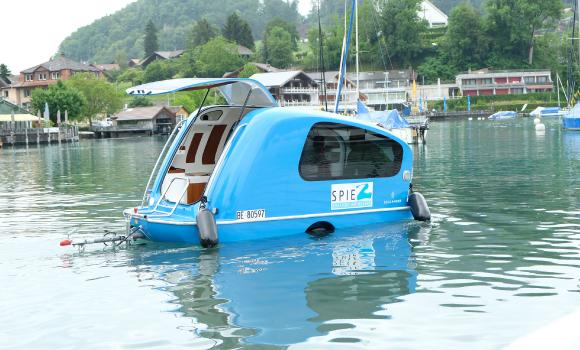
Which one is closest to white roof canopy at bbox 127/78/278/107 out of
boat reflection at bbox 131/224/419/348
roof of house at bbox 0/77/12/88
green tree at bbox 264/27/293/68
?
boat reflection at bbox 131/224/419/348

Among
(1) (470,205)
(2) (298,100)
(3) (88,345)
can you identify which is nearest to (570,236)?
(1) (470,205)

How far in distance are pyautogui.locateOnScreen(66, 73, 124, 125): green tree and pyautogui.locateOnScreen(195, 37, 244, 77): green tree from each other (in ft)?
165

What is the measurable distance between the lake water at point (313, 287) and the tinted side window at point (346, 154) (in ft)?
3.87

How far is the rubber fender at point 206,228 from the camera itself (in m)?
14.1

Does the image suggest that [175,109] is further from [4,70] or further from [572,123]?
[572,123]

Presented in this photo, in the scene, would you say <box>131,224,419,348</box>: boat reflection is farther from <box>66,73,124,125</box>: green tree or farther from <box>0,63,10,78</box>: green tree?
<box>0,63,10,78</box>: green tree

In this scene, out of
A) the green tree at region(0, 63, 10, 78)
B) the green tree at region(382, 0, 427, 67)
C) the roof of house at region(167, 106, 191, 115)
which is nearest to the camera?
the roof of house at region(167, 106, 191, 115)

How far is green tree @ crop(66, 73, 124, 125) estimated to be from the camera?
128125 mm

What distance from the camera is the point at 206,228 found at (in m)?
14.1

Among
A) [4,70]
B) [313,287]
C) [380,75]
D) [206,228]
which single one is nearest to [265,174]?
[206,228]

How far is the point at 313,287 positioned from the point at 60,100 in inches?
4320

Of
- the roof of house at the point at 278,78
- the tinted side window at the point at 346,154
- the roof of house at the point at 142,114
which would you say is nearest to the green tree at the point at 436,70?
the roof of house at the point at 278,78

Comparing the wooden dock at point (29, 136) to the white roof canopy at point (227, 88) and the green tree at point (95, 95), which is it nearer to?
the green tree at point (95, 95)

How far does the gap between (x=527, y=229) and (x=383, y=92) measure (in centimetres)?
13845
